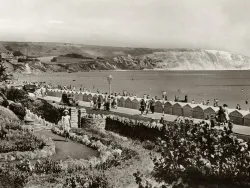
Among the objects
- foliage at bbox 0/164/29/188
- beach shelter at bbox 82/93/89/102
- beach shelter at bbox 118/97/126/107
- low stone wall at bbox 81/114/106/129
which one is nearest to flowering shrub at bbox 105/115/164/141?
low stone wall at bbox 81/114/106/129

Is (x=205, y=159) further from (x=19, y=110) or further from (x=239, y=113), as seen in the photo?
(x=19, y=110)

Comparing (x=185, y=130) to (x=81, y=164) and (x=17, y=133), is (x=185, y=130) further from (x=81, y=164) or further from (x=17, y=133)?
(x=17, y=133)

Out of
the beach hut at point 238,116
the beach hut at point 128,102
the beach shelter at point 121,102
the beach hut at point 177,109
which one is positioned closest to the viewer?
the beach hut at point 238,116

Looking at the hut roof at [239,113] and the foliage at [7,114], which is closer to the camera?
the hut roof at [239,113]

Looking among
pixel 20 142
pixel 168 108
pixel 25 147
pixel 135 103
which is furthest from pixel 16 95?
pixel 25 147

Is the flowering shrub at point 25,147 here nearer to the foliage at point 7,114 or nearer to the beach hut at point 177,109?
the foliage at point 7,114

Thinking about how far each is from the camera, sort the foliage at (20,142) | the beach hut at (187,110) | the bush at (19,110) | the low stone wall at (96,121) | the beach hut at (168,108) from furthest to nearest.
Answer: the beach hut at (168,108) → the beach hut at (187,110) → the bush at (19,110) → the low stone wall at (96,121) → the foliage at (20,142)

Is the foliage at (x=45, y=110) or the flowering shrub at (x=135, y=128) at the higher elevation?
the flowering shrub at (x=135, y=128)

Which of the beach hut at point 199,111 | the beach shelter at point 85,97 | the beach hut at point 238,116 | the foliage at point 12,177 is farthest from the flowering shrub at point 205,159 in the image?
the beach shelter at point 85,97
